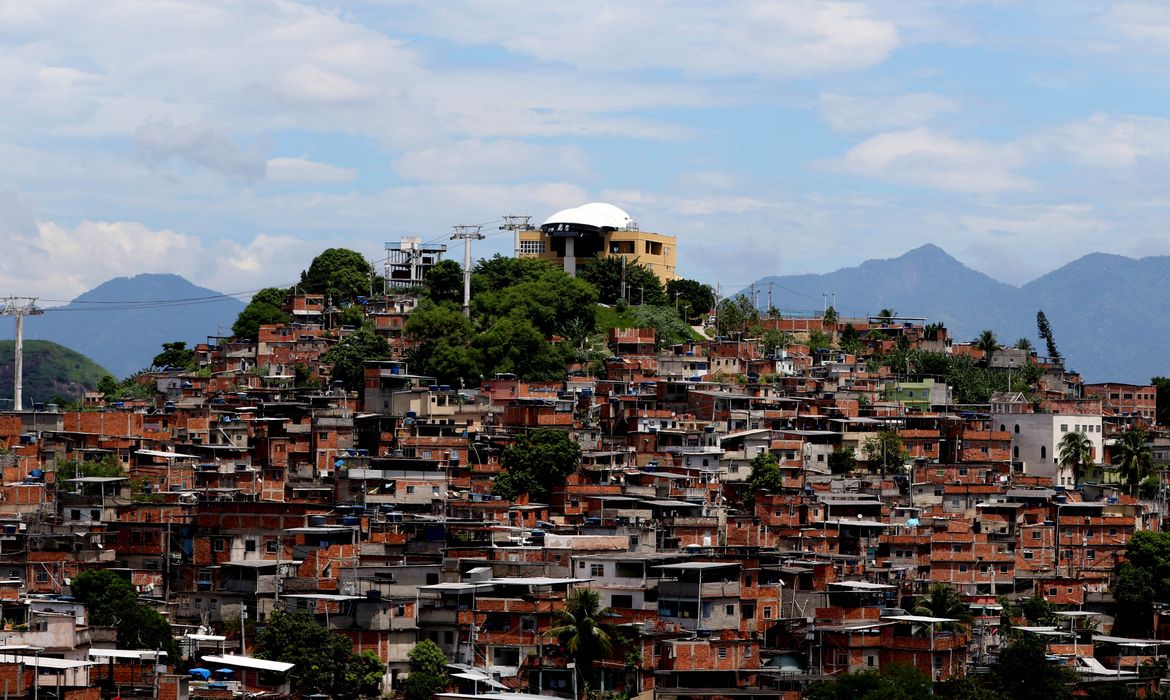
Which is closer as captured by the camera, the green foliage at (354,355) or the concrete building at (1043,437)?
the concrete building at (1043,437)

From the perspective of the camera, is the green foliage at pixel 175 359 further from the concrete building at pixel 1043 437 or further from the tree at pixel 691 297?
the concrete building at pixel 1043 437

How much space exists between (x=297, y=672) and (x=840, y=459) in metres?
29.0

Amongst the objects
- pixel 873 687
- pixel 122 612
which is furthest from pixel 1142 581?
pixel 122 612

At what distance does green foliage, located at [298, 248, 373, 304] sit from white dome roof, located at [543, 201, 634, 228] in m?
8.64

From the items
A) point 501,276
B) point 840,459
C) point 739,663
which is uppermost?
point 501,276

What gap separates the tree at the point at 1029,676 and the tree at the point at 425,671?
40.7 ft

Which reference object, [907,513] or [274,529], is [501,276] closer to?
[907,513]

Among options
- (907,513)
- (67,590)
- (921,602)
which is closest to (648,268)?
(907,513)

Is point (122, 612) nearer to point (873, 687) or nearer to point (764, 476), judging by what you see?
point (873, 687)

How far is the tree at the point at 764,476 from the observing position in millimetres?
59219

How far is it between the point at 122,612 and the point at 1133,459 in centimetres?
3895

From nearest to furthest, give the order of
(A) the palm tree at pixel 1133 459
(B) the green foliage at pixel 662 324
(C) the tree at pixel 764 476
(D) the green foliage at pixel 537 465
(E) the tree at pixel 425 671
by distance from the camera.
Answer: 1. (E) the tree at pixel 425 671
2. (D) the green foliage at pixel 537 465
3. (C) the tree at pixel 764 476
4. (A) the palm tree at pixel 1133 459
5. (B) the green foliage at pixel 662 324

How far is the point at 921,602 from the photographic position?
163 ft

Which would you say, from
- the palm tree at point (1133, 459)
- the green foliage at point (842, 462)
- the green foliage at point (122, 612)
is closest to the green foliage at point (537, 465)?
the green foliage at point (842, 462)
